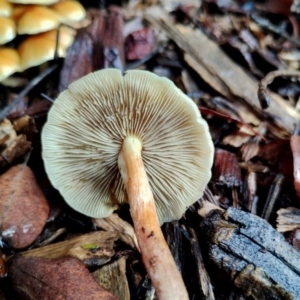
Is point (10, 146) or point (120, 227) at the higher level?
point (10, 146)

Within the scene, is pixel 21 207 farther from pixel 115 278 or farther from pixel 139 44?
pixel 139 44

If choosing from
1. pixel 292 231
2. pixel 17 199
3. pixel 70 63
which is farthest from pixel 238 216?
pixel 70 63

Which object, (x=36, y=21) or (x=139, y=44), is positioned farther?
(x=139, y=44)

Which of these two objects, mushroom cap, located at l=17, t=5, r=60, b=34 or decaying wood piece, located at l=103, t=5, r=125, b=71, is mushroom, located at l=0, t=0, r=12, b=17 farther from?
decaying wood piece, located at l=103, t=5, r=125, b=71

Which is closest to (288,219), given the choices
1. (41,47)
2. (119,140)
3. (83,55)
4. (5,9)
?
(119,140)

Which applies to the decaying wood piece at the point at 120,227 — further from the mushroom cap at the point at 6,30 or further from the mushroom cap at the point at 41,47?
the mushroom cap at the point at 6,30

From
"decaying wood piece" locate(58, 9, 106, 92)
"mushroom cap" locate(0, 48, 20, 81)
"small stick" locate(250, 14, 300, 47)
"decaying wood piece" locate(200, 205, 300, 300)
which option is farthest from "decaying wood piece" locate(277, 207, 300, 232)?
"mushroom cap" locate(0, 48, 20, 81)

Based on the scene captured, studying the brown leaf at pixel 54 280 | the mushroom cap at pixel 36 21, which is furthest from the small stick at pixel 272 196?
the mushroom cap at pixel 36 21

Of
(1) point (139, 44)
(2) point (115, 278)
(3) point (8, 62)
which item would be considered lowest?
(2) point (115, 278)

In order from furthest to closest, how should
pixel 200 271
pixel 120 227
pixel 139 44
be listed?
pixel 139 44
pixel 120 227
pixel 200 271
